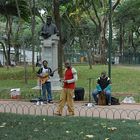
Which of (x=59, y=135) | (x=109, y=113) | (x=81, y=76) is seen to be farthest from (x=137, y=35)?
(x=59, y=135)

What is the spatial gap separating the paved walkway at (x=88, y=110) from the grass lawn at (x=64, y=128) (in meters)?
1.75

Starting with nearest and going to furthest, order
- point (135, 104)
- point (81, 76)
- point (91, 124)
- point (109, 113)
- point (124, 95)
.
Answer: point (91, 124), point (109, 113), point (135, 104), point (124, 95), point (81, 76)

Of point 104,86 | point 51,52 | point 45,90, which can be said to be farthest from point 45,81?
point 51,52

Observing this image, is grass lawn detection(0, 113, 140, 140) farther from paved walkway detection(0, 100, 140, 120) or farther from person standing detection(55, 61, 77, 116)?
paved walkway detection(0, 100, 140, 120)

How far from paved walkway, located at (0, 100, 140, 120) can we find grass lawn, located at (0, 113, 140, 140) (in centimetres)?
175

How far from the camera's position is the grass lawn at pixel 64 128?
10195 mm

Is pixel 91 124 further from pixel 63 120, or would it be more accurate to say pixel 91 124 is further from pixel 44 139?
pixel 44 139

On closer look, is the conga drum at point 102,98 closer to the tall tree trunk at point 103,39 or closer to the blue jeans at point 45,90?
the blue jeans at point 45,90

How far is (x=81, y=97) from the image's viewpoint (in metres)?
18.7

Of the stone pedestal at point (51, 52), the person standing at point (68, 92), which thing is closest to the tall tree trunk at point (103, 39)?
the stone pedestal at point (51, 52)

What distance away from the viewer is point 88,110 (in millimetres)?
15773

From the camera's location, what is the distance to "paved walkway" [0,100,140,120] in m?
14.4

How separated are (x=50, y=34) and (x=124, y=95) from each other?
14.6ft

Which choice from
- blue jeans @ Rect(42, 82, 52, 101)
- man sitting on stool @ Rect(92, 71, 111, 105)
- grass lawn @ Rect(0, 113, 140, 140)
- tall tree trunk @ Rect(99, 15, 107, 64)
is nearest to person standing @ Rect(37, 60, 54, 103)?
blue jeans @ Rect(42, 82, 52, 101)
